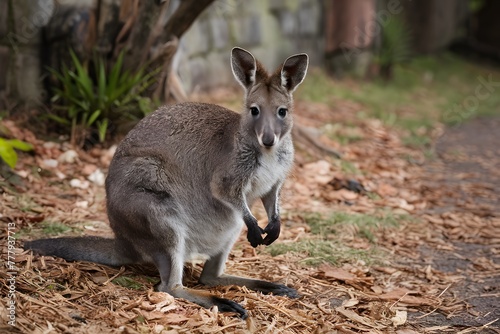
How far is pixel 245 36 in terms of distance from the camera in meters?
9.52

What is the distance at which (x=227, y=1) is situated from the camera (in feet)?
29.5

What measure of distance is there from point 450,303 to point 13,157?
2577 mm

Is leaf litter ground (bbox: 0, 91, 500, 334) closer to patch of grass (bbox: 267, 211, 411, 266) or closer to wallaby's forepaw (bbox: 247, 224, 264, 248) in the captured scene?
patch of grass (bbox: 267, 211, 411, 266)

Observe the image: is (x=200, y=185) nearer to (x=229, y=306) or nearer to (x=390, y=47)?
(x=229, y=306)

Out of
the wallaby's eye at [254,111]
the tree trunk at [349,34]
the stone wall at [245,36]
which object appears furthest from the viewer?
the tree trunk at [349,34]

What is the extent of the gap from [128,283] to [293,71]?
149cm

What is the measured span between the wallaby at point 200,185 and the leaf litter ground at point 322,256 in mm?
136

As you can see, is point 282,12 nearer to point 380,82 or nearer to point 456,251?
point 380,82

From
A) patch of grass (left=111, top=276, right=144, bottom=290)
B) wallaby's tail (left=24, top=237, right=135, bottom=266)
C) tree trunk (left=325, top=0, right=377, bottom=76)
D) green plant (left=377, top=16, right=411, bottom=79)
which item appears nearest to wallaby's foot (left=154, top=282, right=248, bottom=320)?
patch of grass (left=111, top=276, right=144, bottom=290)

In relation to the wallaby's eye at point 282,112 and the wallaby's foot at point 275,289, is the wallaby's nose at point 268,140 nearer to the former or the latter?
the wallaby's eye at point 282,112

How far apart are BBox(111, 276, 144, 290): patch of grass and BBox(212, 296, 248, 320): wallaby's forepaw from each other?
0.47m

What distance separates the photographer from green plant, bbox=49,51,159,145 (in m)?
5.93

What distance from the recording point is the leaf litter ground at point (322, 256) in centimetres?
350

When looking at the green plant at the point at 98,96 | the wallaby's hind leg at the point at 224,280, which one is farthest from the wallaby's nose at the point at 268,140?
the green plant at the point at 98,96
